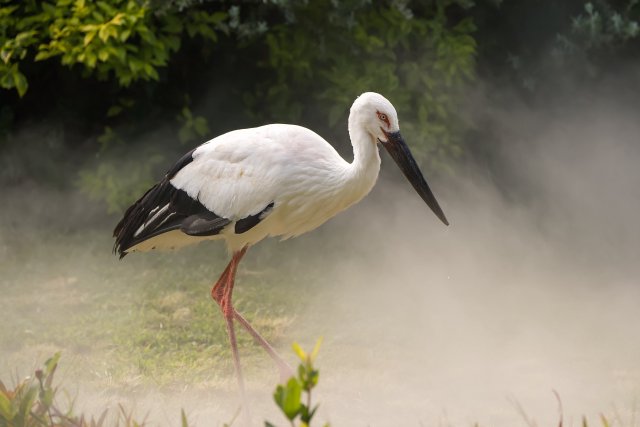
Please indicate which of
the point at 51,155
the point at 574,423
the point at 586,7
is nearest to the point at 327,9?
the point at 586,7

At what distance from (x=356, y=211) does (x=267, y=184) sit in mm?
3259

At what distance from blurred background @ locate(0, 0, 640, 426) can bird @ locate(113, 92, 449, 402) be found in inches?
29.4

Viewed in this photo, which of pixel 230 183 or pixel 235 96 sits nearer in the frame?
pixel 230 183

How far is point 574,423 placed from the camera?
4668mm

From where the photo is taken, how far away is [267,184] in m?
4.62

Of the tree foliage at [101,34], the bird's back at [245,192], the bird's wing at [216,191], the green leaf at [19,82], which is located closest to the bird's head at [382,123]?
the bird's back at [245,192]

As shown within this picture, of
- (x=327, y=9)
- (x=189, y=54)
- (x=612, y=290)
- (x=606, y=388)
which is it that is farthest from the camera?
(x=189, y=54)

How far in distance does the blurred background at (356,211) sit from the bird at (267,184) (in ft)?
2.45

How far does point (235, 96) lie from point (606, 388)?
3.70 meters

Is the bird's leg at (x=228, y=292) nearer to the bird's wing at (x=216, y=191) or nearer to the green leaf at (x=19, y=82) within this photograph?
the bird's wing at (x=216, y=191)

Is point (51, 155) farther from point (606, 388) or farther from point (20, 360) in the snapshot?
point (606, 388)

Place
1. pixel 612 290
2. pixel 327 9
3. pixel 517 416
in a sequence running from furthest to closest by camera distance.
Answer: pixel 327 9 < pixel 612 290 < pixel 517 416

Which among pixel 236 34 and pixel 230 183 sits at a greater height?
pixel 230 183

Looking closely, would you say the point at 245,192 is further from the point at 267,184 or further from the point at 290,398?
the point at 290,398
